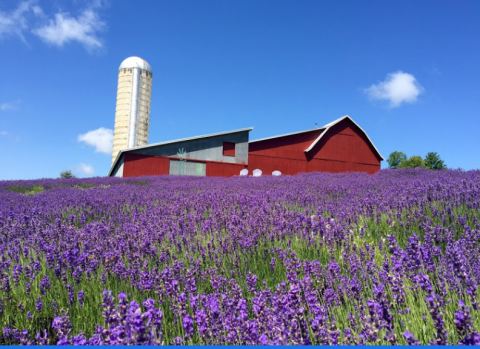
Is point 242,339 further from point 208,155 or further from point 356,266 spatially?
point 208,155

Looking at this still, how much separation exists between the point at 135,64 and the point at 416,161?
41.0m

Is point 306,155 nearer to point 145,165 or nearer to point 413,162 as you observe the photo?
point 145,165

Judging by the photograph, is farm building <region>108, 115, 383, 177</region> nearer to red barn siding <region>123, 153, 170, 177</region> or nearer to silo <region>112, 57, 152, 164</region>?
red barn siding <region>123, 153, 170, 177</region>

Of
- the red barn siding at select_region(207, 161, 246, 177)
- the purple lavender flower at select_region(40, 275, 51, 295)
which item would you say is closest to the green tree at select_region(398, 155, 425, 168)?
the red barn siding at select_region(207, 161, 246, 177)

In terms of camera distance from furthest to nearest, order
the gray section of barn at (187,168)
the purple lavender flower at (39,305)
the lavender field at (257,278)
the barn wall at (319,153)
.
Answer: the barn wall at (319,153) → the gray section of barn at (187,168) → the purple lavender flower at (39,305) → the lavender field at (257,278)

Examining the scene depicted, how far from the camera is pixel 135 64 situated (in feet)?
116

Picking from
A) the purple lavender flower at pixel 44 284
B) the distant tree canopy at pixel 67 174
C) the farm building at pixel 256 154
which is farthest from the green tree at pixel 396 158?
the purple lavender flower at pixel 44 284

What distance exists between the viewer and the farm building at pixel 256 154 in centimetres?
2455

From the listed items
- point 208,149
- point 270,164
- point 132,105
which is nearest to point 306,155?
point 270,164

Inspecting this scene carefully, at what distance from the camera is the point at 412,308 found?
8.06 ft

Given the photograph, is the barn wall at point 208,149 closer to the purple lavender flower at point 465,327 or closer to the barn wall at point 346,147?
the barn wall at point 346,147

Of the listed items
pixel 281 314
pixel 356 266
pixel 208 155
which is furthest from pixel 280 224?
pixel 208 155

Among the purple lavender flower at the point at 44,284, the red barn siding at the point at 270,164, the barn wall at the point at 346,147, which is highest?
the barn wall at the point at 346,147

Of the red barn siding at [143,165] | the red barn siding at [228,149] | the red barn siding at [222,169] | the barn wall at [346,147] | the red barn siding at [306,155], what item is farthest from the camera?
the barn wall at [346,147]
